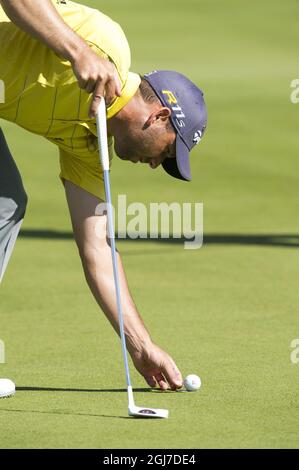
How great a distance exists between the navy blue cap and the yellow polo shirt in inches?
6.7

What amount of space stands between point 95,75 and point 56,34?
0.24 meters

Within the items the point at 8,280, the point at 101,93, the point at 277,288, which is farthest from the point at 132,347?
the point at 8,280

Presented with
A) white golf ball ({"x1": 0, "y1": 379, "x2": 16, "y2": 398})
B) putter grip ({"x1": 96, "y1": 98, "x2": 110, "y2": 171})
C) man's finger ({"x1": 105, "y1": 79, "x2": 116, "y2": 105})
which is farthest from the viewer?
white golf ball ({"x1": 0, "y1": 379, "x2": 16, "y2": 398})

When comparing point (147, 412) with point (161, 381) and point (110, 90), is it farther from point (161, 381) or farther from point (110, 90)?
point (110, 90)

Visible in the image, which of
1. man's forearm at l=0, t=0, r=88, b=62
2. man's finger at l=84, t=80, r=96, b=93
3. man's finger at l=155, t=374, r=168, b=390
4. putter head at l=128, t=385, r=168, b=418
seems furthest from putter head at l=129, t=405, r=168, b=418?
man's forearm at l=0, t=0, r=88, b=62

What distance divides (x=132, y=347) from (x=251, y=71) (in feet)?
77.4

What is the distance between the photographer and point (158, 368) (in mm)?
6770

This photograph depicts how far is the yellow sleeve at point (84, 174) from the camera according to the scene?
682cm

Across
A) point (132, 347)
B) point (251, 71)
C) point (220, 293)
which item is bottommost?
point (132, 347)

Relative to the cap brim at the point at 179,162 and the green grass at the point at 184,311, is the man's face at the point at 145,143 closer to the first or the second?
the cap brim at the point at 179,162

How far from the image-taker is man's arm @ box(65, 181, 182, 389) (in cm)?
678

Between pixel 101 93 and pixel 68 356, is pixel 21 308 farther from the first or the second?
pixel 101 93

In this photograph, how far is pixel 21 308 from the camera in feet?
31.5

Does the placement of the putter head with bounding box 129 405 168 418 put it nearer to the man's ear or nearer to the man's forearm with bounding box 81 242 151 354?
the man's forearm with bounding box 81 242 151 354
